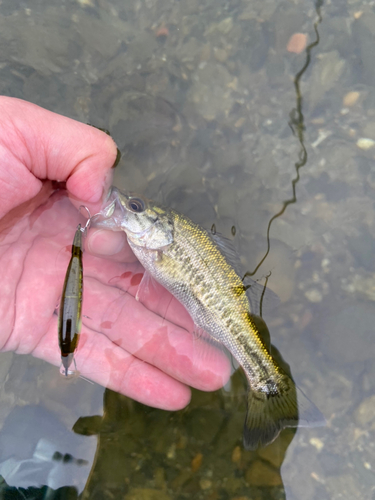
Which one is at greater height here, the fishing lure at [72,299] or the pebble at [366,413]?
the fishing lure at [72,299]

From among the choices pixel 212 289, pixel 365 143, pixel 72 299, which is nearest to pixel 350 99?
pixel 365 143

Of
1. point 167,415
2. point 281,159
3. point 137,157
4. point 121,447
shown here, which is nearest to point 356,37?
point 281,159

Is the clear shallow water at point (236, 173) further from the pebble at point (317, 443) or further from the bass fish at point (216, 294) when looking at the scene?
the bass fish at point (216, 294)

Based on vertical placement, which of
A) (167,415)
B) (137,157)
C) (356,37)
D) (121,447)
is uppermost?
(356,37)

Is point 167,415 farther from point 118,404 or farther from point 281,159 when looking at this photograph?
point 281,159

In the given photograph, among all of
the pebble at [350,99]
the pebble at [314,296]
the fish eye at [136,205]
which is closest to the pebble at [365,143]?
the pebble at [350,99]

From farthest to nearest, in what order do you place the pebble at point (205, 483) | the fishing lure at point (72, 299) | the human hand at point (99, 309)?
the pebble at point (205, 483)
the human hand at point (99, 309)
the fishing lure at point (72, 299)

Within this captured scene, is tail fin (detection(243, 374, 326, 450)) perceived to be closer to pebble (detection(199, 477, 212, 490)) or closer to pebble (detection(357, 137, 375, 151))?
pebble (detection(199, 477, 212, 490))
